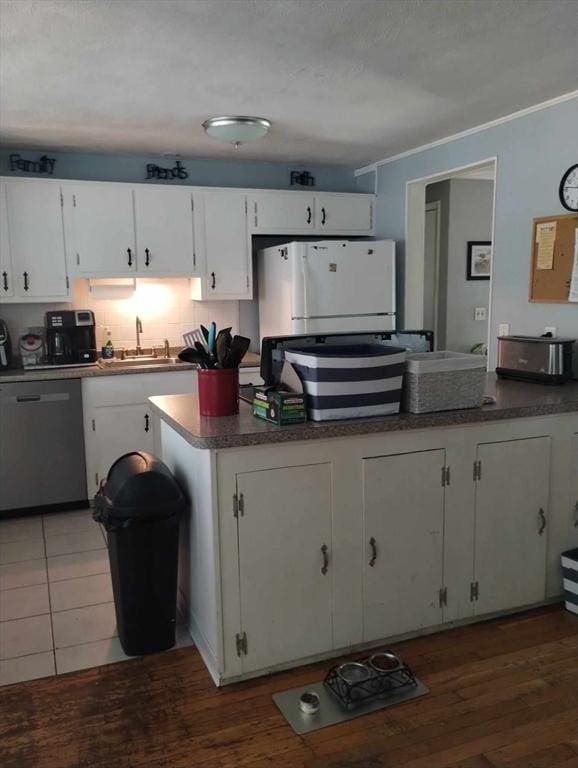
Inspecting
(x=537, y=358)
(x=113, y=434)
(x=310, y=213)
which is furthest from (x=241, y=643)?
(x=310, y=213)

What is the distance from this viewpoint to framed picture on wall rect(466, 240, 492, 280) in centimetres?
570

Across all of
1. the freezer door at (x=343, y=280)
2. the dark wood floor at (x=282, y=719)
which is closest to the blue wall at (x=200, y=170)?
the freezer door at (x=343, y=280)

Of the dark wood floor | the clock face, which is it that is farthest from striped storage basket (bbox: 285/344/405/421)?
the clock face

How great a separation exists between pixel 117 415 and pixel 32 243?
1283mm

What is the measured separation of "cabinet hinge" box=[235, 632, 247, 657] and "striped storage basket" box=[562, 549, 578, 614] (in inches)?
58.0

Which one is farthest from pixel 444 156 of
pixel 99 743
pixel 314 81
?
pixel 99 743

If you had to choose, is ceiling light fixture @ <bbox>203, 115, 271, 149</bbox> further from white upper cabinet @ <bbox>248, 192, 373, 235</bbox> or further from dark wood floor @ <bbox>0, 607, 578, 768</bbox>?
dark wood floor @ <bbox>0, 607, 578, 768</bbox>

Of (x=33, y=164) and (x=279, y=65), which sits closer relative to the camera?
(x=279, y=65)

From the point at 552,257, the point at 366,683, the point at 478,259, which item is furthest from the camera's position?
the point at 478,259

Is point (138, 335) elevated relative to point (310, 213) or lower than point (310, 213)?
lower

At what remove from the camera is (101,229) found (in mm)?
4453

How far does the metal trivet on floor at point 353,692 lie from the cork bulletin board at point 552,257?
2128 mm

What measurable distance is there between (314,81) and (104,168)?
7.21 feet

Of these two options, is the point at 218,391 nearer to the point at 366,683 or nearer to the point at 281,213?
the point at 366,683
